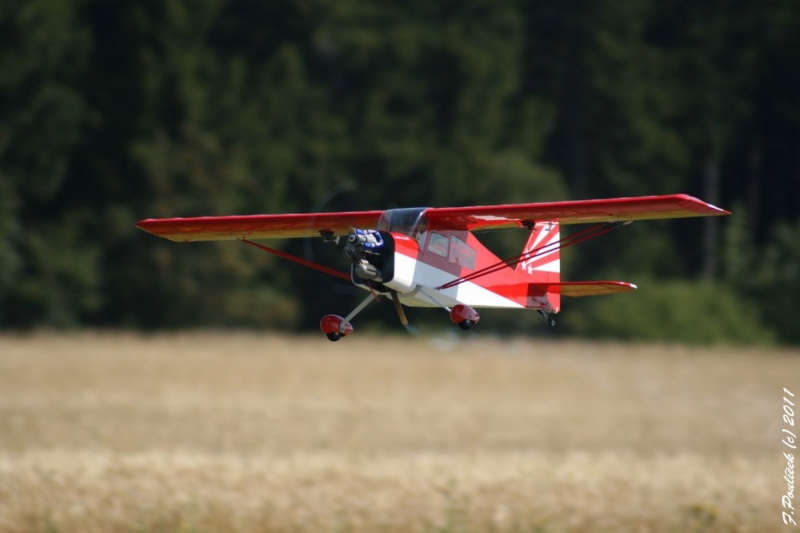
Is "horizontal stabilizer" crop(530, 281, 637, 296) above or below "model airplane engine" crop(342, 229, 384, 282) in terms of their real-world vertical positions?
below

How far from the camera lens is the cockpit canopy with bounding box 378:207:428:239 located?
695 centimetres

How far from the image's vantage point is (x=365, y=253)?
6.53m

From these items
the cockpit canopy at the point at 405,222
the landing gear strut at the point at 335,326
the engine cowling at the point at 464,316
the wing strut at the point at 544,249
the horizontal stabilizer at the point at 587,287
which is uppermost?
the cockpit canopy at the point at 405,222

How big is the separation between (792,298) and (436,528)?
74.2 feet

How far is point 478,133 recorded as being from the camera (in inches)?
2115

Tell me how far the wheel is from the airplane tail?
89cm

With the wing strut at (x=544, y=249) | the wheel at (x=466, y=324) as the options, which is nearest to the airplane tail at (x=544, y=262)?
the wing strut at (x=544, y=249)

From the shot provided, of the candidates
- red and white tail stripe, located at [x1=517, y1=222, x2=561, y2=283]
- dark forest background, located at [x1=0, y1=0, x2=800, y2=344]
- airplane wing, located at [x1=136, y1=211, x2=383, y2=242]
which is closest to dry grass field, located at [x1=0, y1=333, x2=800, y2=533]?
dark forest background, located at [x1=0, y1=0, x2=800, y2=344]

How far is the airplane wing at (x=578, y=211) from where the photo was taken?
20.8 feet

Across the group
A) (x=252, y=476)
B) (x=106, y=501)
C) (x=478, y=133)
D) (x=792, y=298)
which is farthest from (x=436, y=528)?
(x=478, y=133)

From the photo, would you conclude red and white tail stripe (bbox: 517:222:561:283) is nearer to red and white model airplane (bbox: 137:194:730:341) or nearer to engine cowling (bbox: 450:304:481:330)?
red and white model airplane (bbox: 137:194:730:341)

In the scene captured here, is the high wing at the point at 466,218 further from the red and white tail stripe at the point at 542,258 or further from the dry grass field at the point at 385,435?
the dry grass field at the point at 385,435

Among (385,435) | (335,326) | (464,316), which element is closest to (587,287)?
(464,316)

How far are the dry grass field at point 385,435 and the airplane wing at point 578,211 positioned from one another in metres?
17.0
